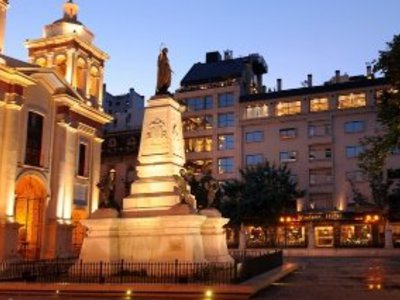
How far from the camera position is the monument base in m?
21.7

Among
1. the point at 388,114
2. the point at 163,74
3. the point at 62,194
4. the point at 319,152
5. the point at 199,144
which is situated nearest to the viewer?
the point at 388,114

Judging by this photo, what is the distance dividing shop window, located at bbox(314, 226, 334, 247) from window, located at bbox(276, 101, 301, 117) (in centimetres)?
1447

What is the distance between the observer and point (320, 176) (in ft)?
212

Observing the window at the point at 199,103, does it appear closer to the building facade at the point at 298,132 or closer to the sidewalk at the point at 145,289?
the building facade at the point at 298,132

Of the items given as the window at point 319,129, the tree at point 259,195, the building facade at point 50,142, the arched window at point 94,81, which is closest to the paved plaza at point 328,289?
the building facade at point 50,142

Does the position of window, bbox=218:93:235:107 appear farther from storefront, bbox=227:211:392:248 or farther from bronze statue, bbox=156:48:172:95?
bronze statue, bbox=156:48:172:95

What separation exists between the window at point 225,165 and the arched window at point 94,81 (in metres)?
23.8

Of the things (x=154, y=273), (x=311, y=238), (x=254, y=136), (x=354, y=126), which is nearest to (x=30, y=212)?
(x=154, y=273)

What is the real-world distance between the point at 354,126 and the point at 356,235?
12.8 m

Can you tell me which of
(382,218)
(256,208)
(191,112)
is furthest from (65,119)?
(382,218)

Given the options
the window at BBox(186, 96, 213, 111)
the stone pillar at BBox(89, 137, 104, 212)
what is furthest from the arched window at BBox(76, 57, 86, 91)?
the window at BBox(186, 96, 213, 111)

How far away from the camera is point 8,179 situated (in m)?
36.6

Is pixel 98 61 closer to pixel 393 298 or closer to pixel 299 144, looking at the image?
pixel 299 144

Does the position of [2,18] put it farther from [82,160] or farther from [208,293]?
[208,293]
